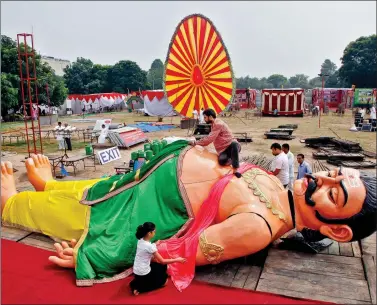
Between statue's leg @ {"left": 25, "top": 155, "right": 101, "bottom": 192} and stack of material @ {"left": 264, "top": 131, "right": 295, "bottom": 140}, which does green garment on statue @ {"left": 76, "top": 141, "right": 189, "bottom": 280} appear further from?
stack of material @ {"left": 264, "top": 131, "right": 295, "bottom": 140}

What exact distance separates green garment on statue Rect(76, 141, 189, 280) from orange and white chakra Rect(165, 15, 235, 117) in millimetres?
5237

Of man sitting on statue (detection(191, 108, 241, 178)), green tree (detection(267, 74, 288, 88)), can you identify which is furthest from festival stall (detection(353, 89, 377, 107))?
green tree (detection(267, 74, 288, 88))

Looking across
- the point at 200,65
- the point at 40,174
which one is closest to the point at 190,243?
the point at 40,174

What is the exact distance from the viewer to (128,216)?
4.66 metres

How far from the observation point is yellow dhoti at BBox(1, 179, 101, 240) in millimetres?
5090

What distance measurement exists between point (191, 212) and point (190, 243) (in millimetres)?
470

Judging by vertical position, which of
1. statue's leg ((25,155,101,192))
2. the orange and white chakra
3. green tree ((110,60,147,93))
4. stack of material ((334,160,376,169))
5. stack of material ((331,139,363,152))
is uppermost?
green tree ((110,60,147,93))

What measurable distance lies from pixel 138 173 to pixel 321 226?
2459mm

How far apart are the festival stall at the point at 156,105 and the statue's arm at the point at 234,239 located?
25602mm

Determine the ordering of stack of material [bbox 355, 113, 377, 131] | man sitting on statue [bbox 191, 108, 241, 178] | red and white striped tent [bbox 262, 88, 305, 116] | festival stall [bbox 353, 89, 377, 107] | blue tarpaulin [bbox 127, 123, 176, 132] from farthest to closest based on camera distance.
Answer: festival stall [bbox 353, 89, 377, 107]
red and white striped tent [bbox 262, 88, 305, 116]
blue tarpaulin [bbox 127, 123, 176, 132]
stack of material [bbox 355, 113, 377, 131]
man sitting on statue [bbox 191, 108, 241, 178]

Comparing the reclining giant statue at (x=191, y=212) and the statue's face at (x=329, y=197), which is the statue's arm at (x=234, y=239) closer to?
the reclining giant statue at (x=191, y=212)

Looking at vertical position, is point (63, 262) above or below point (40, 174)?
below

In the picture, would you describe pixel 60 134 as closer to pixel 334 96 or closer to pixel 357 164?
pixel 357 164

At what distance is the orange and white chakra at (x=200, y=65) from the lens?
31.8ft
